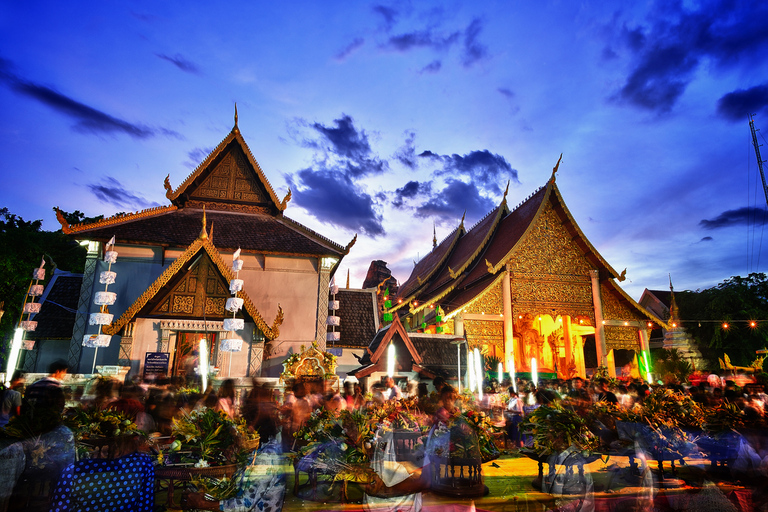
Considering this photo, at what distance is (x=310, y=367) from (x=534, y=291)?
1104cm

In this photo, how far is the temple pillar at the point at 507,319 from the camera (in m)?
16.8

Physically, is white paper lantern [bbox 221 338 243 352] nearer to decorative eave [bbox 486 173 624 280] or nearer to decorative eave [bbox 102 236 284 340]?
decorative eave [bbox 102 236 284 340]

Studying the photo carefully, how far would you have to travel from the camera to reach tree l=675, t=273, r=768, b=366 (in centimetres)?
2569

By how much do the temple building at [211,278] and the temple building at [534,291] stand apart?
539 centimetres

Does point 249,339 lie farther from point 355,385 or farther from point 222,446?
point 222,446

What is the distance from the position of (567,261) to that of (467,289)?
180 inches

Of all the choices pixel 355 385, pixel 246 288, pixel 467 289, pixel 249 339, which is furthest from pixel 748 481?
pixel 467 289

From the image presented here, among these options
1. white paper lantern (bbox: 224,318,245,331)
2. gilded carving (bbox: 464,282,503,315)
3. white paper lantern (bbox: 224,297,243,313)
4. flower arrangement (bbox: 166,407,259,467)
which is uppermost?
gilded carving (bbox: 464,282,503,315)

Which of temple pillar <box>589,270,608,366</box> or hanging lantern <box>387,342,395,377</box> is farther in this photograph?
temple pillar <box>589,270,608,366</box>

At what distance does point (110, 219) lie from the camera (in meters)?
14.6

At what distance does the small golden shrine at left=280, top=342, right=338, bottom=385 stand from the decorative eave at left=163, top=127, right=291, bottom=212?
7519 millimetres

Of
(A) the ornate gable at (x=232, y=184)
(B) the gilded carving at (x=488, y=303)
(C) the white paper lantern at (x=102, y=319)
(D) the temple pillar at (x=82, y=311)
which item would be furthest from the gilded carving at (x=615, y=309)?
(D) the temple pillar at (x=82, y=311)

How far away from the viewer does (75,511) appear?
9.48 feet

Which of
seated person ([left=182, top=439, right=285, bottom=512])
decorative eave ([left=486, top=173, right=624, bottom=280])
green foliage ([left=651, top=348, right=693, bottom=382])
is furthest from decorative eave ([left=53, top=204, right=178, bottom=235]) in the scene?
green foliage ([left=651, top=348, right=693, bottom=382])
